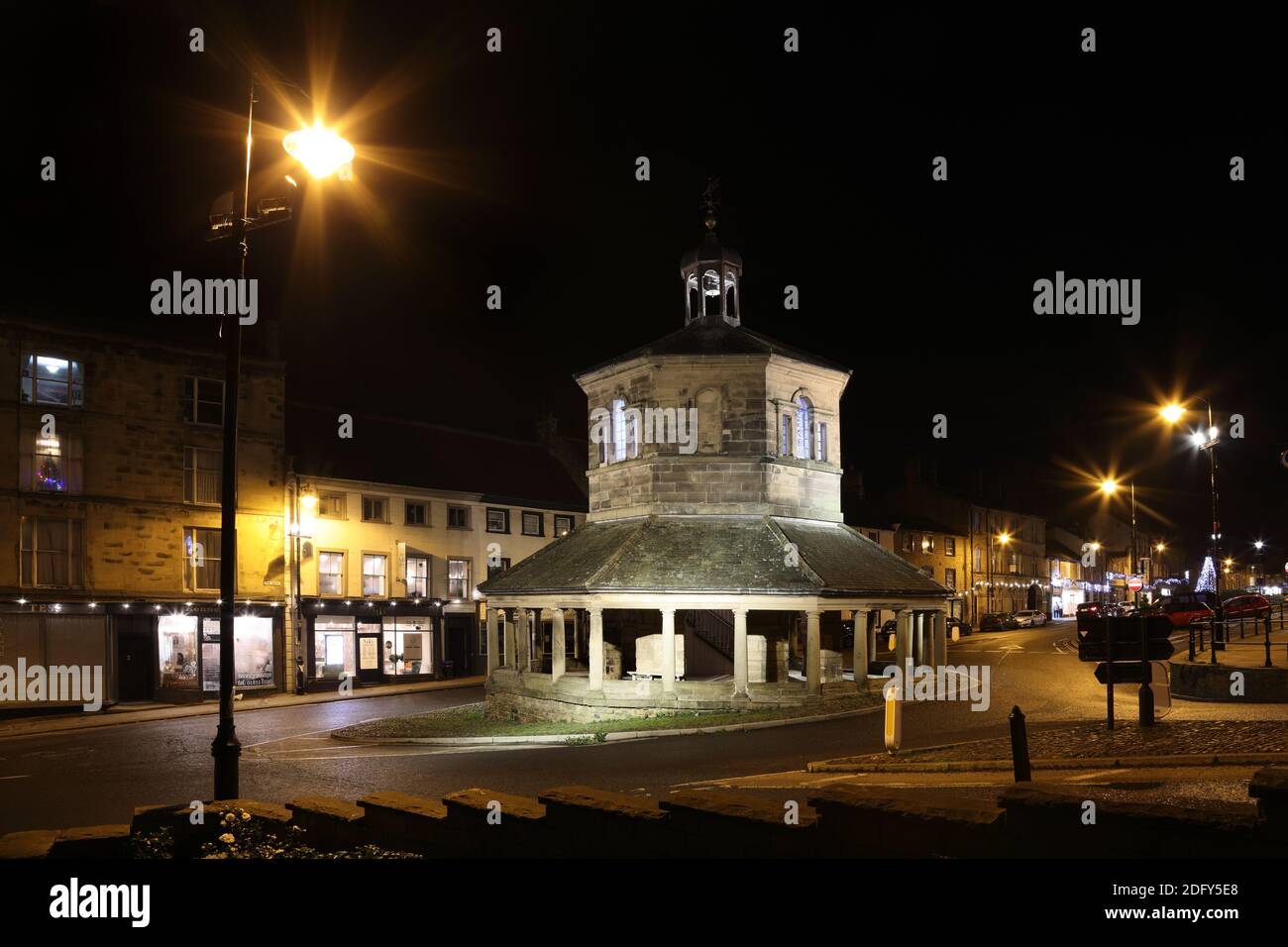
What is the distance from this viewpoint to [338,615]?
1715 inches

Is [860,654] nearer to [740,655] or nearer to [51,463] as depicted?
[740,655]

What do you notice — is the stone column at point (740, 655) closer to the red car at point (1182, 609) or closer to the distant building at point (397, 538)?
the distant building at point (397, 538)

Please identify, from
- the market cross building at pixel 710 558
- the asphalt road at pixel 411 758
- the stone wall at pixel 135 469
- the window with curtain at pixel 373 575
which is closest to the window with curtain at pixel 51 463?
the stone wall at pixel 135 469

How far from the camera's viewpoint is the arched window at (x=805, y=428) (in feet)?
108

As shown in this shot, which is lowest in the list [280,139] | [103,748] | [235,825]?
[103,748]

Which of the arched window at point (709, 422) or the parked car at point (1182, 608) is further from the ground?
the arched window at point (709, 422)

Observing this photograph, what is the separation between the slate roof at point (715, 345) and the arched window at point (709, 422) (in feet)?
4.15

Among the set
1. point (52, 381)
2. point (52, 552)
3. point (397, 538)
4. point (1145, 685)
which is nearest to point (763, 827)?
point (1145, 685)

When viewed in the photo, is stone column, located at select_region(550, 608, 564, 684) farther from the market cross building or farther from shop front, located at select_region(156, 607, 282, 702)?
shop front, located at select_region(156, 607, 282, 702)

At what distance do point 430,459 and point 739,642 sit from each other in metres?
26.6
